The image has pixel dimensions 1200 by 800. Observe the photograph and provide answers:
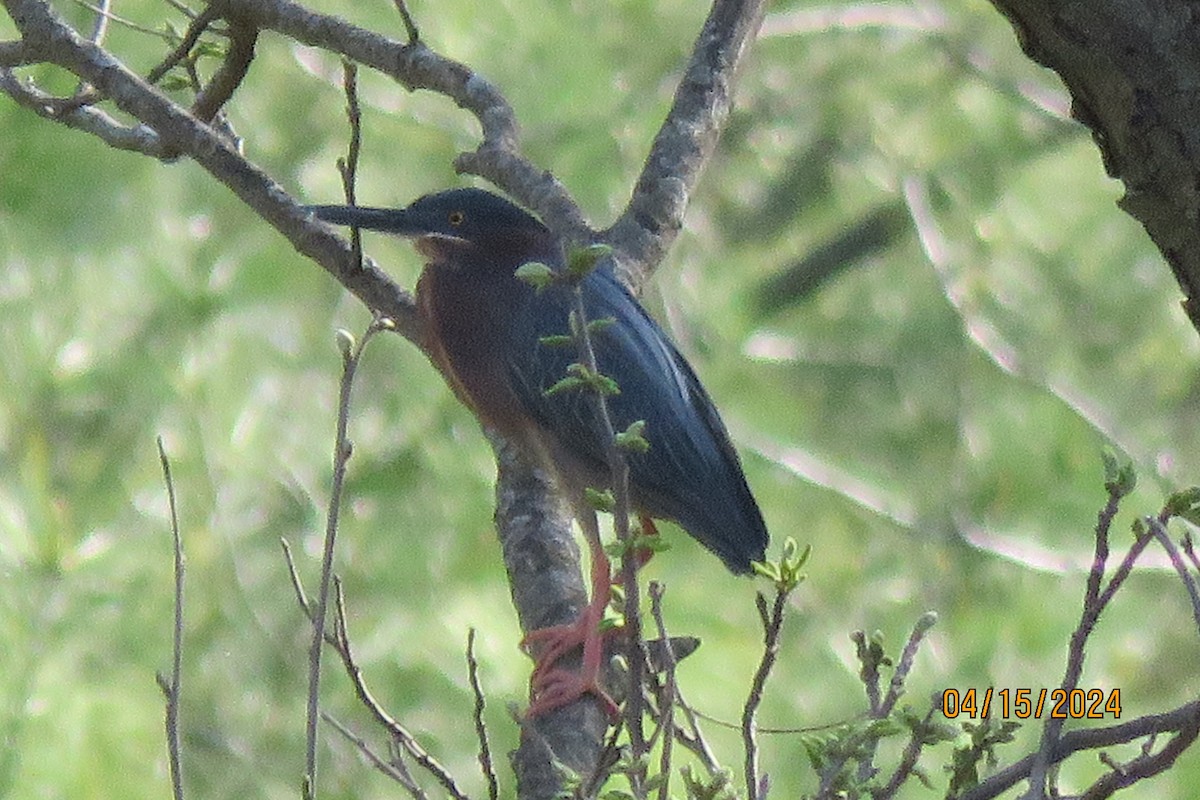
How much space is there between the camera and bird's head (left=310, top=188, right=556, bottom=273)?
143 inches

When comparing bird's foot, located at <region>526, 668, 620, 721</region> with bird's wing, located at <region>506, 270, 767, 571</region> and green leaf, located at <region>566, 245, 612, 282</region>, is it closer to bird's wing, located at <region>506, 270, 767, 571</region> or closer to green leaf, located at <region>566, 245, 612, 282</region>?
bird's wing, located at <region>506, 270, 767, 571</region>

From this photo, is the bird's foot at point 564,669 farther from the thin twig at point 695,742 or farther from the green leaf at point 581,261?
the green leaf at point 581,261

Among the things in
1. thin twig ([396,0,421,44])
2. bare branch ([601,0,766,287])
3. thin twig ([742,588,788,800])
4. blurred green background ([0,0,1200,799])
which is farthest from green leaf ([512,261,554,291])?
blurred green background ([0,0,1200,799])

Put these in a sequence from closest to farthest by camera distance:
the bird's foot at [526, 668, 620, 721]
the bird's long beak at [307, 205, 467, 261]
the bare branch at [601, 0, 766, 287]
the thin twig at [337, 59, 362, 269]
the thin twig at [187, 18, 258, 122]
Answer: the thin twig at [337, 59, 362, 269] → the bird's foot at [526, 668, 620, 721] → the bird's long beak at [307, 205, 467, 261] → the thin twig at [187, 18, 258, 122] → the bare branch at [601, 0, 766, 287]

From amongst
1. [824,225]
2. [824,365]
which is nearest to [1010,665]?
[824,365]

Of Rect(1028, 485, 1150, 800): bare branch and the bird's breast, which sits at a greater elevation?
A: the bird's breast

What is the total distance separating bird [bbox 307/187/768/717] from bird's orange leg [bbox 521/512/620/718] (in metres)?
0.20

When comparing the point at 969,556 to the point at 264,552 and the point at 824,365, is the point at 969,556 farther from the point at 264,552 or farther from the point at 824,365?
the point at 264,552

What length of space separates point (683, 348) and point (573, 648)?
441 centimetres

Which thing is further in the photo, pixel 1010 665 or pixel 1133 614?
pixel 1133 614

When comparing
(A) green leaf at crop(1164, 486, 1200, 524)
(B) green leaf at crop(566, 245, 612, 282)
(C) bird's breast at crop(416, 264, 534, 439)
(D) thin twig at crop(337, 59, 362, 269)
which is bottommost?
(A) green leaf at crop(1164, 486, 1200, 524)

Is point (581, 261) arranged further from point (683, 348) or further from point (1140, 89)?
point (683, 348)

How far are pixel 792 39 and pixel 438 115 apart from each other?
2048 mm

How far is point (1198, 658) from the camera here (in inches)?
289
